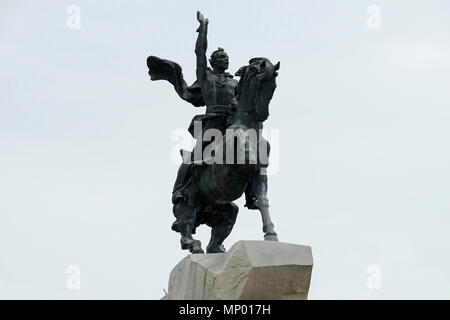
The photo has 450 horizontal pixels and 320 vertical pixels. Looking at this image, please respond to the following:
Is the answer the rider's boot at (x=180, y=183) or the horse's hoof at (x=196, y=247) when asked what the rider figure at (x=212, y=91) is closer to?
the rider's boot at (x=180, y=183)

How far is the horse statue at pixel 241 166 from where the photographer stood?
11281mm

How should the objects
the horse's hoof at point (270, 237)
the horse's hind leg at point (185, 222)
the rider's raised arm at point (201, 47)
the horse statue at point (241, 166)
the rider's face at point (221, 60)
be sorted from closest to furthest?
the horse's hoof at point (270, 237), the horse statue at point (241, 166), the horse's hind leg at point (185, 222), the rider's raised arm at point (201, 47), the rider's face at point (221, 60)

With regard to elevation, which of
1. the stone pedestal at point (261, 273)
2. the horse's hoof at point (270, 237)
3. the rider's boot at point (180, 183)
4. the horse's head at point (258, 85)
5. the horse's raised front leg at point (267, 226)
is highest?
the horse's head at point (258, 85)

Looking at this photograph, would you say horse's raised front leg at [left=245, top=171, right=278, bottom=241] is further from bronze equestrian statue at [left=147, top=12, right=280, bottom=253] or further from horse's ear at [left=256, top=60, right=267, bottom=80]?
horse's ear at [left=256, top=60, right=267, bottom=80]

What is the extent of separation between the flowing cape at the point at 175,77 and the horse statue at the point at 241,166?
3.65 ft

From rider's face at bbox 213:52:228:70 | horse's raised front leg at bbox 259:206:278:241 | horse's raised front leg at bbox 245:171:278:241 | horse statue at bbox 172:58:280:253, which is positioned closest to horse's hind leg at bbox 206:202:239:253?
horse statue at bbox 172:58:280:253

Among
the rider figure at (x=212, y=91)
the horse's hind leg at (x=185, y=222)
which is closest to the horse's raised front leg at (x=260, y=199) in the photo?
the horse's hind leg at (x=185, y=222)

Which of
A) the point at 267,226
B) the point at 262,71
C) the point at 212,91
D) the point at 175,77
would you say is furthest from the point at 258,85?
the point at 175,77

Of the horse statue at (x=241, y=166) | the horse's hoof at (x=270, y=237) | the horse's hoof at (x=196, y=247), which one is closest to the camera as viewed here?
the horse's hoof at (x=270, y=237)

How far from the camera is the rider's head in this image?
12.6 metres

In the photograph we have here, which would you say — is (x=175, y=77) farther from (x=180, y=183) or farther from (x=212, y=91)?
(x=180, y=183)
